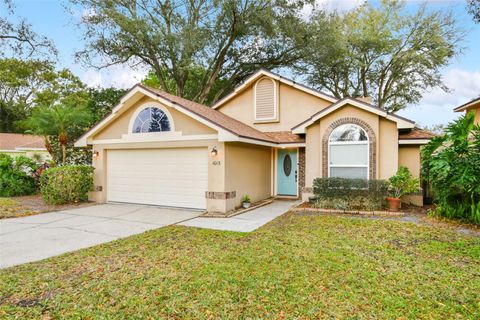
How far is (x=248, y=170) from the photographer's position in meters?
12.0

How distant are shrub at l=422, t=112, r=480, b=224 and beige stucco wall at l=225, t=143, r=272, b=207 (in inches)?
255

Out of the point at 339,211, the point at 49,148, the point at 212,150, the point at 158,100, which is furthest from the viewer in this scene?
the point at 49,148

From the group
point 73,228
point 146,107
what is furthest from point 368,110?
point 73,228

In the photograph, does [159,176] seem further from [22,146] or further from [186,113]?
[22,146]

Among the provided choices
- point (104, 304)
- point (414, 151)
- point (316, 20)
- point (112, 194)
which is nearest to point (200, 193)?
point (112, 194)

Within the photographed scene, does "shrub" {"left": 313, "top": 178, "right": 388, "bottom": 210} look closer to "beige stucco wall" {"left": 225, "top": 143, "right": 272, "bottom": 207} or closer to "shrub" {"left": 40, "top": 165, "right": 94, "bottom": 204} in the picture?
"beige stucco wall" {"left": 225, "top": 143, "right": 272, "bottom": 207}

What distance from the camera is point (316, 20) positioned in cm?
2152

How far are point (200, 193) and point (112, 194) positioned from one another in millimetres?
4741

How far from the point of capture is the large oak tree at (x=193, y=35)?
19.8m

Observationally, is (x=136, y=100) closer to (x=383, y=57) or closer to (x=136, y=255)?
(x=136, y=255)

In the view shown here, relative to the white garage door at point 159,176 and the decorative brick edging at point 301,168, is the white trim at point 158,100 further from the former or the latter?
the decorative brick edging at point 301,168

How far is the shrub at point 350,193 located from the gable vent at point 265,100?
551 cm

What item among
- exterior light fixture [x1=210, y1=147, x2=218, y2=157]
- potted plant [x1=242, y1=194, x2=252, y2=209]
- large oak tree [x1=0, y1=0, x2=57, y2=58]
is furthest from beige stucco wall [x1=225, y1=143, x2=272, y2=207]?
large oak tree [x1=0, y1=0, x2=57, y2=58]

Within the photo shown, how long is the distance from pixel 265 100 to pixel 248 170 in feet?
16.5
